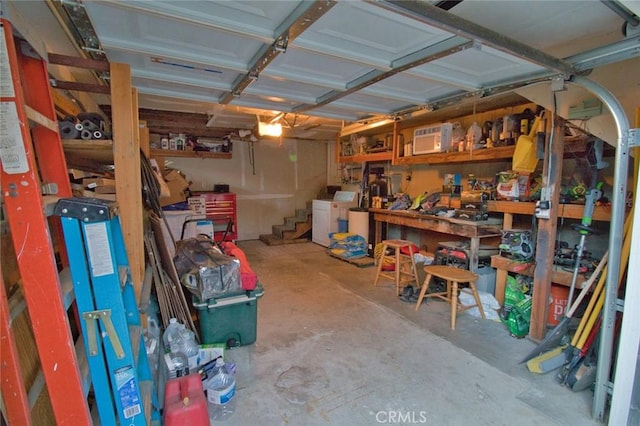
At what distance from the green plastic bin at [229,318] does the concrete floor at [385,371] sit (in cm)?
13

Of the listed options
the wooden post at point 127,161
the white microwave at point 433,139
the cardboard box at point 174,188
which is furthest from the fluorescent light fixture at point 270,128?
the wooden post at point 127,161

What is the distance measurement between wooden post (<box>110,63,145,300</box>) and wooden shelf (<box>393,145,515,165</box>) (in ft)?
11.2

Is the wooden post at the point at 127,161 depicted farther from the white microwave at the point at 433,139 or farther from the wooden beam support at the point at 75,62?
the white microwave at the point at 433,139

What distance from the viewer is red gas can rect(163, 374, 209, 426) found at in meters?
1.50

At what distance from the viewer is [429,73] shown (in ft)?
7.20

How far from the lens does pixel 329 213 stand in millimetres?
6094

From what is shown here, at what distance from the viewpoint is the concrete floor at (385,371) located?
188cm

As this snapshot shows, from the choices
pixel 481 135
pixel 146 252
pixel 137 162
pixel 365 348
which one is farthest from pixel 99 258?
pixel 481 135

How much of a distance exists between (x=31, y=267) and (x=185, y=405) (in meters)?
0.99

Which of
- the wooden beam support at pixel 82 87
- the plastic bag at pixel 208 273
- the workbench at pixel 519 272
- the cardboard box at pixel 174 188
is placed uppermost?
the wooden beam support at pixel 82 87

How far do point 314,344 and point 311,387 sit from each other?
545 millimetres

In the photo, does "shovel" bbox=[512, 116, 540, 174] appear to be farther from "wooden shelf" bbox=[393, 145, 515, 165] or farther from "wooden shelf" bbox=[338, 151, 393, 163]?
"wooden shelf" bbox=[338, 151, 393, 163]

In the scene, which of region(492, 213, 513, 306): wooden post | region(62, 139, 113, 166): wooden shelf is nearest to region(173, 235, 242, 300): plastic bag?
region(62, 139, 113, 166): wooden shelf

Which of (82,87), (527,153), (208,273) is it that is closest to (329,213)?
(527,153)
